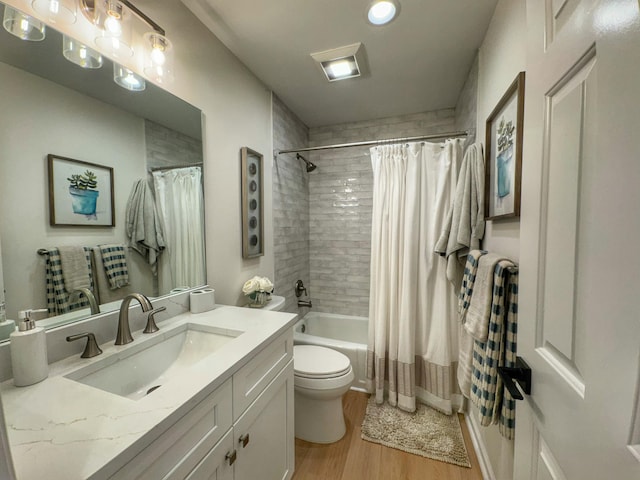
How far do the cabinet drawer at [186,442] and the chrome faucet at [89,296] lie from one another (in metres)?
0.61

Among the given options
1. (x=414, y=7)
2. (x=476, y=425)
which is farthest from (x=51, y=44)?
(x=476, y=425)

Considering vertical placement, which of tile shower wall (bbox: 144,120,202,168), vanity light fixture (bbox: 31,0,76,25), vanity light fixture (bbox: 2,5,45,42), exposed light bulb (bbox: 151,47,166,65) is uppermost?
exposed light bulb (bbox: 151,47,166,65)

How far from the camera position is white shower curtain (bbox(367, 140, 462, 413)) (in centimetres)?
185

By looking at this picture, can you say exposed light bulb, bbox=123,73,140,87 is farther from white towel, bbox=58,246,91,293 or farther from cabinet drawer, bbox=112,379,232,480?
cabinet drawer, bbox=112,379,232,480

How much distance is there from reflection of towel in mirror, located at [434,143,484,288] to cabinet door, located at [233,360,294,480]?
47.6 inches

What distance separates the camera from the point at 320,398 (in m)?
1.58

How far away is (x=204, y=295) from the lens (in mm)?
1357

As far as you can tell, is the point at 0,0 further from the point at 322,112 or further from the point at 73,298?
the point at 322,112

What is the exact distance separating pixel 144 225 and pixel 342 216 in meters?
1.93

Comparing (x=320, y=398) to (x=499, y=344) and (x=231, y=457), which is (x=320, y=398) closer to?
(x=231, y=457)

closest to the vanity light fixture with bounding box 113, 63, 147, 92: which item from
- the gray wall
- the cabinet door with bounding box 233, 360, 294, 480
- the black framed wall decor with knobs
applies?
the black framed wall decor with knobs

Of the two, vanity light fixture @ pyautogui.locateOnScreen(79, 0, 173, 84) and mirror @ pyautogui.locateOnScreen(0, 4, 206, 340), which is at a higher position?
vanity light fixture @ pyautogui.locateOnScreen(79, 0, 173, 84)

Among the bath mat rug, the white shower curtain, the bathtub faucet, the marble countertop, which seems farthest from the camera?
the bathtub faucet

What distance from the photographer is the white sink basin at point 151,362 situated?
0.87 metres
